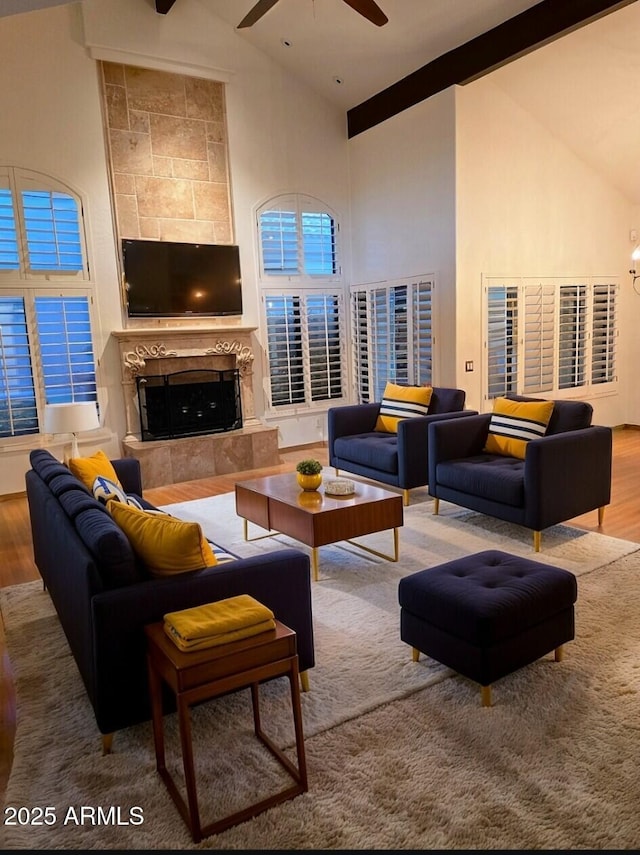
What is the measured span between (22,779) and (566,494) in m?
3.51

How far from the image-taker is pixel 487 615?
7.98 feet

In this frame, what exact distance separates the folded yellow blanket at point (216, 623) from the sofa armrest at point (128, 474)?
230 centimetres

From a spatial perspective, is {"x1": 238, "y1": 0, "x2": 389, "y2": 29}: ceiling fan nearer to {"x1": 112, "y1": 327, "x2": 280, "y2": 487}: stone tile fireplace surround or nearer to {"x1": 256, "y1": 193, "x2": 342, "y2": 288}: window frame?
{"x1": 256, "y1": 193, "x2": 342, "y2": 288}: window frame

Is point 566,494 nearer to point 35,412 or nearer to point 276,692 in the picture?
point 276,692

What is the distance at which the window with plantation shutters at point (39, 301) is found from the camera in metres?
5.99

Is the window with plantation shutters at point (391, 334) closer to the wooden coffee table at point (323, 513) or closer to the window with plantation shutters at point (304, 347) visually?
the window with plantation shutters at point (304, 347)

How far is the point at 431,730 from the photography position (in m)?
2.38

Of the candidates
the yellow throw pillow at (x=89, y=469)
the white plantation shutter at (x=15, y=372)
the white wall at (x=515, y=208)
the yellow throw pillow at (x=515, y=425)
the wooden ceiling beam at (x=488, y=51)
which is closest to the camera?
the yellow throw pillow at (x=89, y=469)

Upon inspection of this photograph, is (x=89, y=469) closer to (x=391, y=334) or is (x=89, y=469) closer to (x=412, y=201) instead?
(x=391, y=334)

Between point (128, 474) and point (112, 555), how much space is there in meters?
2.16

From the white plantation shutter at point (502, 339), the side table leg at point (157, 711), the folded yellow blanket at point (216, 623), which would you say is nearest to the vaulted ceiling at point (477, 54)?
the white plantation shutter at point (502, 339)

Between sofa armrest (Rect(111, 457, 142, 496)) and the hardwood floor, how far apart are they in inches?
32.9

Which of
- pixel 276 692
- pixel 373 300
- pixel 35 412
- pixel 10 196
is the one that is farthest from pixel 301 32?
pixel 276 692

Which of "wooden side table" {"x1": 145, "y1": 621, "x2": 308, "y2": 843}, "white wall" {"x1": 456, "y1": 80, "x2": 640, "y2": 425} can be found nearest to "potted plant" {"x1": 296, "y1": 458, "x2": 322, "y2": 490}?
"wooden side table" {"x1": 145, "y1": 621, "x2": 308, "y2": 843}
